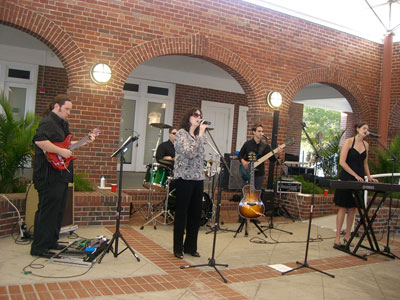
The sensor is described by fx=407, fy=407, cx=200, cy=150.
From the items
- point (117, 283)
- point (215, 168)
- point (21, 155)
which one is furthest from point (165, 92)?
point (117, 283)

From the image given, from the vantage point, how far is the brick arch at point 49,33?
6.61m

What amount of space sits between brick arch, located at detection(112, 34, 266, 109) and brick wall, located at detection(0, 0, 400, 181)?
0.02m

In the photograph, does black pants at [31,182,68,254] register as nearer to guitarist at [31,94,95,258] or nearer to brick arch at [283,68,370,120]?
guitarist at [31,94,95,258]

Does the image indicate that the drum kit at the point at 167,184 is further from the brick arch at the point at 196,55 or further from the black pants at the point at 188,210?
the brick arch at the point at 196,55

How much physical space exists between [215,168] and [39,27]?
12.6ft

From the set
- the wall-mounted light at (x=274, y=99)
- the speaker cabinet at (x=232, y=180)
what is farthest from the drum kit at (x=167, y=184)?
the wall-mounted light at (x=274, y=99)

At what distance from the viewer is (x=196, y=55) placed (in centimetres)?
844

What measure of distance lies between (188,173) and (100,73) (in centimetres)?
353

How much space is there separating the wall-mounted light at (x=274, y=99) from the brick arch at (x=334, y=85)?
243mm

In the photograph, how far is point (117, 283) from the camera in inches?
153

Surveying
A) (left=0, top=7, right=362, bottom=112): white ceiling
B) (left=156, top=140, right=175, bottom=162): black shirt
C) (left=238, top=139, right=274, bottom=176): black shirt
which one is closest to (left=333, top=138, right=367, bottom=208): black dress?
(left=238, top=139, right=274, bottom=176): black shirt

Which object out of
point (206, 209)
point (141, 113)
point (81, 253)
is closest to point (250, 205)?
point (206, 209)

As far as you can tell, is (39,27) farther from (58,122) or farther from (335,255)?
(335,255)

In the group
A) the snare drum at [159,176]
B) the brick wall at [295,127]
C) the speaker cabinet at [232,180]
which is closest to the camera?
the snare drum at [159,176]
